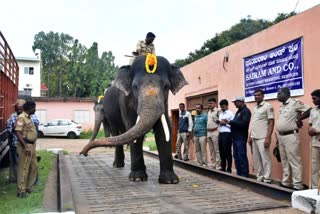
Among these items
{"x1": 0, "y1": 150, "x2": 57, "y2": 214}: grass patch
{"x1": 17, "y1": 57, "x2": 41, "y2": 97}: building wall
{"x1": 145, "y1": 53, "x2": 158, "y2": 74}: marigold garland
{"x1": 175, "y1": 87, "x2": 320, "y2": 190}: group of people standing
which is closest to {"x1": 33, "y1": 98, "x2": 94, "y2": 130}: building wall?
{"x1": 17, "y1": 57, "x2": 41, "y2": 97}: building wall

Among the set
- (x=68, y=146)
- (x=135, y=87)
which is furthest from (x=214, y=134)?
(x=68, y=146)

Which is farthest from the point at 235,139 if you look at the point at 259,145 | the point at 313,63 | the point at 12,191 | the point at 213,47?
the point at 213,47

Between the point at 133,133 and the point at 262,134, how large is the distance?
2.74m

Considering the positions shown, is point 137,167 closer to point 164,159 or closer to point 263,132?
point 164,159

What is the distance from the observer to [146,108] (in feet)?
18.7

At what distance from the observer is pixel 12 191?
7.03m

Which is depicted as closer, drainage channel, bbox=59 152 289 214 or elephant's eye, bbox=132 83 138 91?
drainage channel, bbox=59 152 289 214

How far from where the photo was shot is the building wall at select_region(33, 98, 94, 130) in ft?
100

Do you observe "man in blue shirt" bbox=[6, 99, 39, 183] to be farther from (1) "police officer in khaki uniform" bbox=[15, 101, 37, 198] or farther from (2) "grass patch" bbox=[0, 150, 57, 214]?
(1) "police officer in khaki uniform" bbox=[15, 101, 37, 198]

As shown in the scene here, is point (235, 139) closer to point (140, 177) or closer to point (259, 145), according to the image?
point (259, 145)

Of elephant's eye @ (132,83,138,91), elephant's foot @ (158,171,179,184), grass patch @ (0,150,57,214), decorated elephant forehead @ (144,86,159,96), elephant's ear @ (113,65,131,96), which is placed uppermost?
elephant's ear @ (113,65,131,96)

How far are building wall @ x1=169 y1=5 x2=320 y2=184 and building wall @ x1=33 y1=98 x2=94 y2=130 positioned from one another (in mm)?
20134

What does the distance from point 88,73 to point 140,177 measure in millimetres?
39005

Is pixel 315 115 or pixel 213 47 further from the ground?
pixel 213 47
